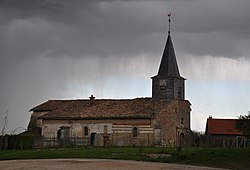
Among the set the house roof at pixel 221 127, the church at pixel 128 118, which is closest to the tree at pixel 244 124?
the church at pixel 128 118

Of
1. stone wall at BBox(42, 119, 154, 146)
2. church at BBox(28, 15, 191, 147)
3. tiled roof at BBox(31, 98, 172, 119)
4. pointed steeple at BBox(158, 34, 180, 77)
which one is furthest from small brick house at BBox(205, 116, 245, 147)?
stone wall at BBox(42, 119, 154, 146)

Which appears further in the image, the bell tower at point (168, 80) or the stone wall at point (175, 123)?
the bell tower at point (168, 80)

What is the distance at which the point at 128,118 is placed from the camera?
64562mm

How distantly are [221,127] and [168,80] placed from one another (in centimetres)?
1054

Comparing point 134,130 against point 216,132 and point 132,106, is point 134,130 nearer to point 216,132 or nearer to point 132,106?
point 132,106

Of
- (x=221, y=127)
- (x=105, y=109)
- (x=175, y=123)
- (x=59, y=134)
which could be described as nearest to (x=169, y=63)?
(x=175, y=123)

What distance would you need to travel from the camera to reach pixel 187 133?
70.2 metres

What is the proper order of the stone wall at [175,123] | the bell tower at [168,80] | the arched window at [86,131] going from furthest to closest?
the bell tower at [168,80] < the arched window at [86,131] < the stone wall at [175,123]

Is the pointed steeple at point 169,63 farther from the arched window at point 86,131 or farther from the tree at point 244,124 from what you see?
the tree at point 244,124

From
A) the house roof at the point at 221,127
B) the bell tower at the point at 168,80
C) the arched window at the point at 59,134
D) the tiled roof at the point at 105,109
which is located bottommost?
the arched window at the point at 59,134

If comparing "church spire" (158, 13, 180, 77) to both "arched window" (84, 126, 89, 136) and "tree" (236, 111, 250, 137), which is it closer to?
"arched window" (84, 126, 89, 136)

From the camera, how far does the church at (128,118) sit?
6394 cm

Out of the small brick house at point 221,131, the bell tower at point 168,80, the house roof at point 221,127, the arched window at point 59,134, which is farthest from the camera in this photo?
the bell tower at point 168,80

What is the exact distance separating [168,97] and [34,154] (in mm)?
33592
